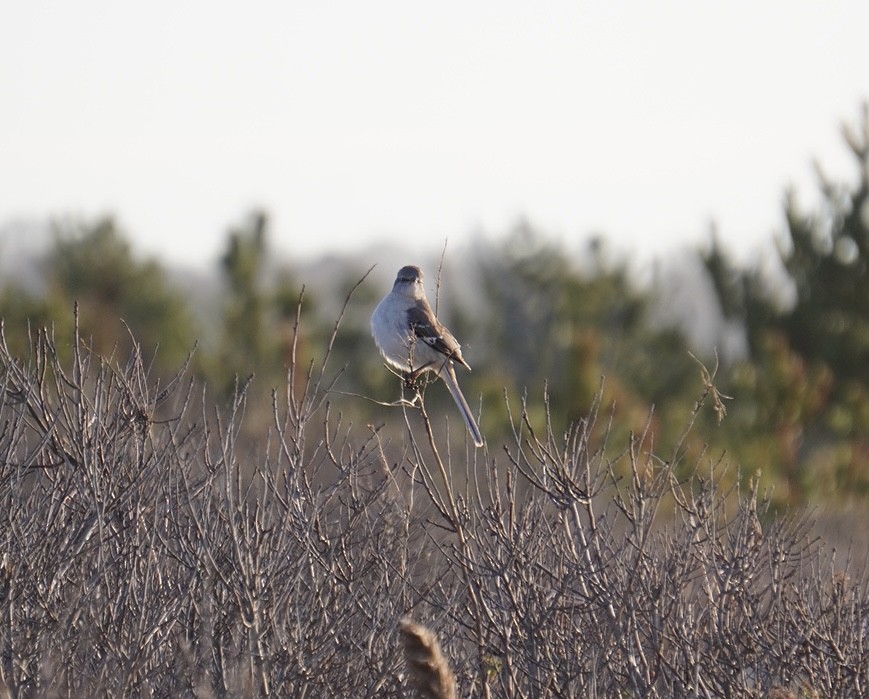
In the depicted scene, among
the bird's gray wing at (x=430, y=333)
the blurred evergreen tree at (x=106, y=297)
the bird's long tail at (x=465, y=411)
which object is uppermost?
the bird's gray wing at (x=430, y=333)

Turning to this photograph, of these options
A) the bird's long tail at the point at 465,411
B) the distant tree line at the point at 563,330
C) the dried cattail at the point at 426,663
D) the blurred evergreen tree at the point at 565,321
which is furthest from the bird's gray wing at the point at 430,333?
the blurred evergreen tree at the point at 565,321

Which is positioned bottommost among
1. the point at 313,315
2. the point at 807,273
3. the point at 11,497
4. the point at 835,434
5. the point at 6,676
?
the point at 835,434

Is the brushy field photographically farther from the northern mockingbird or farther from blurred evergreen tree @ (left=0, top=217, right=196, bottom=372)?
blurred evergreen tree @ (left=0, top=217, right=196, bottom=372)

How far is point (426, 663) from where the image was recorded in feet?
18.8

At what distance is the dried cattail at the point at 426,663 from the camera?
5.68 meters

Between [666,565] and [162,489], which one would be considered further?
[162,489]

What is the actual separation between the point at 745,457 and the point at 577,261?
7968mm

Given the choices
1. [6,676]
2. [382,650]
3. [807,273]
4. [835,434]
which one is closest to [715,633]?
[382,650]

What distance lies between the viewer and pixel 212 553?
7.43m

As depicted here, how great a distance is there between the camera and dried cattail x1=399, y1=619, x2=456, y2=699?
5.68 m

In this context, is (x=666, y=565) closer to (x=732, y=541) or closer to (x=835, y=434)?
(x=732, y=541)

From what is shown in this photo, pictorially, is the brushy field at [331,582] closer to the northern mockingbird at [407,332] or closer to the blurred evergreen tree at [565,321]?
the northern mockingbird at [407,332]

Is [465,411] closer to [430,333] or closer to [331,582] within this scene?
[430,333]

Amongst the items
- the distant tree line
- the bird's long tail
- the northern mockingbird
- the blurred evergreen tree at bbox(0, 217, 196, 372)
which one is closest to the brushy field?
the bird's long tail
